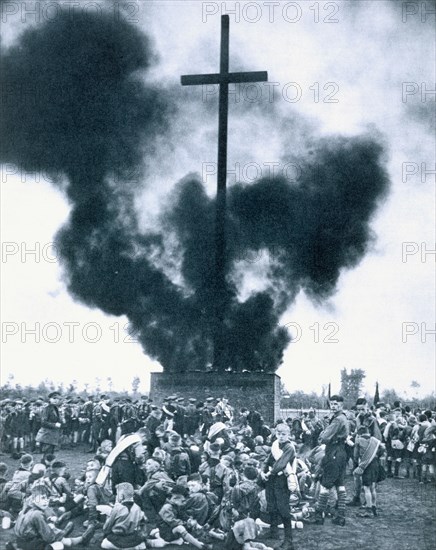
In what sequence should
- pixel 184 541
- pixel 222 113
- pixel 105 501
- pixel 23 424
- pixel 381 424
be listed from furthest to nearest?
pixel 222 113
pixel 23 424
pixel 381 424
pixel 105 501
pixel 184 541

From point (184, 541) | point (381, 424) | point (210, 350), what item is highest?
point (210, 350)

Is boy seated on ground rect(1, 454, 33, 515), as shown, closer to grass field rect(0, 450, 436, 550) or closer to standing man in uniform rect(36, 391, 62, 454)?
grass field rect(0, 450, 436, 550)

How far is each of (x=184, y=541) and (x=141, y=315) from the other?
14003 mm

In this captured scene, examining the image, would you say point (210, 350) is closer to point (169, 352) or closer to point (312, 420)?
point (169, 352)

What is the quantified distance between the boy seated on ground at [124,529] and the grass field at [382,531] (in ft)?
1.17

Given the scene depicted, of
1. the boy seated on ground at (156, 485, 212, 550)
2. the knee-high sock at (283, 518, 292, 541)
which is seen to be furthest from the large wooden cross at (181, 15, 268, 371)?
the knee-high sock at (283, 518, 292, 541)

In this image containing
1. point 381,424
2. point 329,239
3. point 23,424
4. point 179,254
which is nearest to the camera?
point 381,424

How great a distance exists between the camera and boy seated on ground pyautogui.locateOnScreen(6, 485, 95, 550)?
7344 mm

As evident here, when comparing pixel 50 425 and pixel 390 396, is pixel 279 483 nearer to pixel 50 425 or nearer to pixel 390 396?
pixel 50 425

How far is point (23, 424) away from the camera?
1396cm

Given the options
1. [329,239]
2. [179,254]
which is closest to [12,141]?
[179,254]

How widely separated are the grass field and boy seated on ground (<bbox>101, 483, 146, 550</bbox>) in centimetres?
36

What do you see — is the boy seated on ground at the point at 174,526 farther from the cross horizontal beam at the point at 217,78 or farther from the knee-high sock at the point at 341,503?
the cross horizontal beam at the point at 217,78

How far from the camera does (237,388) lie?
15844mm
